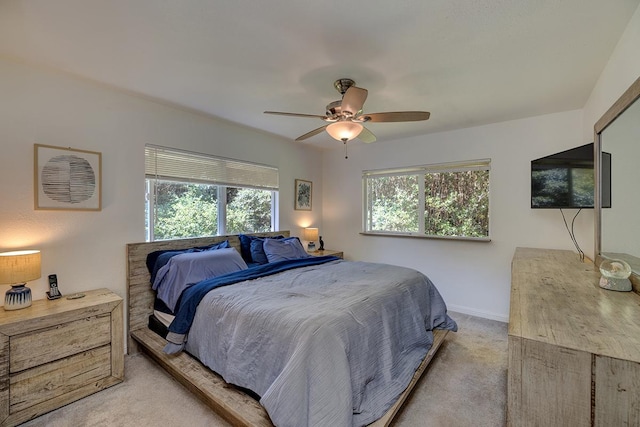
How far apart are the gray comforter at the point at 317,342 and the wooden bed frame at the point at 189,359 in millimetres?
69

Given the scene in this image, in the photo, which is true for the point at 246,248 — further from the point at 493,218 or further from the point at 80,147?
the point at 493,218

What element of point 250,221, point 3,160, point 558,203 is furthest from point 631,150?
point 3,160

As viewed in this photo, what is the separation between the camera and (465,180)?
3826mm

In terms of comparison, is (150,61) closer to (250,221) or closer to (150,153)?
(150,153)

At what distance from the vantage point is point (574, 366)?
2.77 feet

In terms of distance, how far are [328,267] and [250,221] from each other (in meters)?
1.50

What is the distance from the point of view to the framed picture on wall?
227cm

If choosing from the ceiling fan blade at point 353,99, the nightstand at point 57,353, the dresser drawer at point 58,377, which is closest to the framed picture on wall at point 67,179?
the nightstand at point 57,353

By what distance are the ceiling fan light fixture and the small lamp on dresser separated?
2395mm

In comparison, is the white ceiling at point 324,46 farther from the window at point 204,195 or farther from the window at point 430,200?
the window at point 430,200

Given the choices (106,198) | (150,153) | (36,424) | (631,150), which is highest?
(150,153)

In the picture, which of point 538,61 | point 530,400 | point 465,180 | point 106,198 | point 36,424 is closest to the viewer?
point 530,400

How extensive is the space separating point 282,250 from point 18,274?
2317 millimetres

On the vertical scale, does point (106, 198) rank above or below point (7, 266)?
above
